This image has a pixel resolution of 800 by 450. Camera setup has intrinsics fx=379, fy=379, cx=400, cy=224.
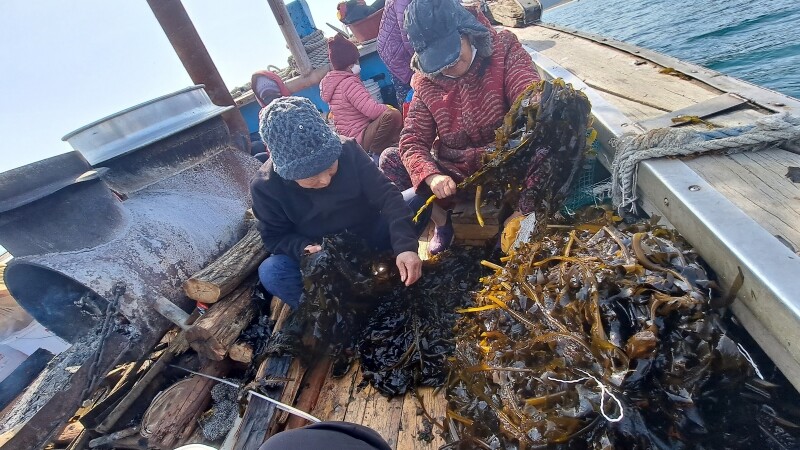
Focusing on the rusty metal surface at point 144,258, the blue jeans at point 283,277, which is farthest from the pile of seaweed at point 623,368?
the rusty metal surface at point 144,258

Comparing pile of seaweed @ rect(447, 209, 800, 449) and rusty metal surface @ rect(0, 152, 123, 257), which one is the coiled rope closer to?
rusty metal surface @ rect(0, 152, 123, 257)

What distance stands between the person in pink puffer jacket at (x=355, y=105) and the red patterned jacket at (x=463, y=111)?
1.28m

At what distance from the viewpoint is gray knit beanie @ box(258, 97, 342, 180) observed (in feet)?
7.19

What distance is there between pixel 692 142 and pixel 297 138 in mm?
2075

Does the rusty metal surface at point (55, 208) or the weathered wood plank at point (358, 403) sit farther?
the rusty metal surface at point (55, 208)

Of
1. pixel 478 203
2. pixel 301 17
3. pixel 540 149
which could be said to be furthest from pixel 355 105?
pixel 301 17

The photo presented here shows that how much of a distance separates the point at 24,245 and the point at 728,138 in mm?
4417

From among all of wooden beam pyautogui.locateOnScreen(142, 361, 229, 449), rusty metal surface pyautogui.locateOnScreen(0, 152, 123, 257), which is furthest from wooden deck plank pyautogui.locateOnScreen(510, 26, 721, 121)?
rusty metal surface pyautogui.locateOnScreen(0, 152, 123, 257)

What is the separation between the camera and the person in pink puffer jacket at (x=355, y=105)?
13.6 feet

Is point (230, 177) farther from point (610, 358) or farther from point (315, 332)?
point (610, 358)

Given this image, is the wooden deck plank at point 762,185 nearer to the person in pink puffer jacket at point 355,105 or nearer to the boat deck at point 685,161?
the boat deck at point 685,161

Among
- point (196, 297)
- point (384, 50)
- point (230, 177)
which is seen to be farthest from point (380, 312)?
point (384, 50)

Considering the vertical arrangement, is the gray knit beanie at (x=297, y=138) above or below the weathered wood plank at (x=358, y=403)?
above

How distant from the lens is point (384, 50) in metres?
4.49
